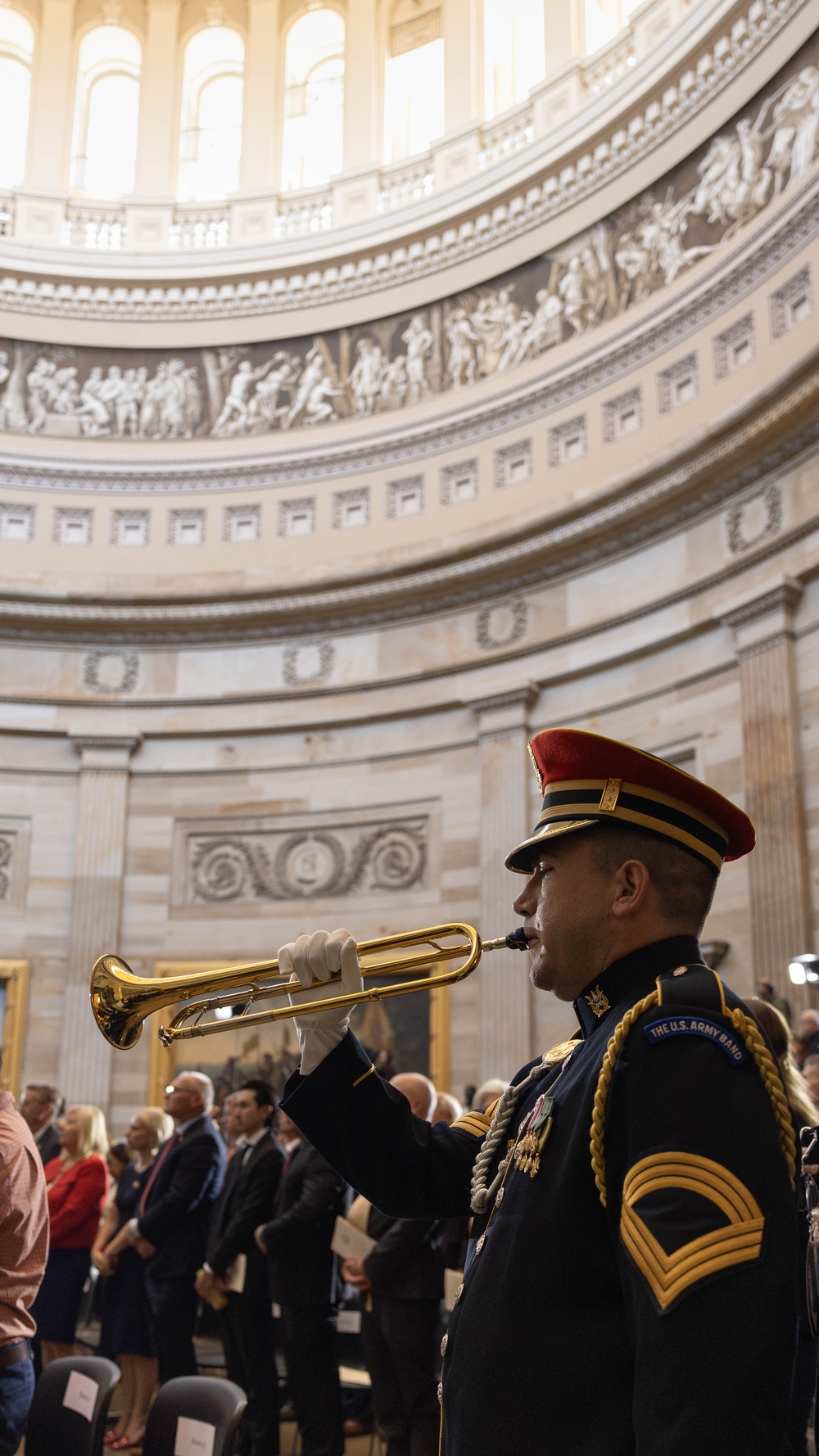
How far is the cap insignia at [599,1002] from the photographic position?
245 cm

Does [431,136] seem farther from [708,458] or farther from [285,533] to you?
[708,458]

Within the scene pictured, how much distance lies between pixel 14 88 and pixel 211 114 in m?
3.27

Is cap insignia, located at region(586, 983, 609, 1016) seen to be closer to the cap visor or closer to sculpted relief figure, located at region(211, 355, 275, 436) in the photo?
the cap visor

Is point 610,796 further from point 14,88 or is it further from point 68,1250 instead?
point 14,88

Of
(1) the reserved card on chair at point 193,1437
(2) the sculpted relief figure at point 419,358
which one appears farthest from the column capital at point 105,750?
(1) the reserved card on chair at point 193,1437

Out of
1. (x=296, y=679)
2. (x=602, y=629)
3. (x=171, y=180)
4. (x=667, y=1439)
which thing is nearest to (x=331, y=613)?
(x=296, y=679)

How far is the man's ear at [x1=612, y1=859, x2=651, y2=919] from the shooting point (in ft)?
8.00

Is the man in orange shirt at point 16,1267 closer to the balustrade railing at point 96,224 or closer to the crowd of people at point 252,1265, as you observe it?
the crowd of people at point 252,1265

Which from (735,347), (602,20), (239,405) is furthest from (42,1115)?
(602,20)

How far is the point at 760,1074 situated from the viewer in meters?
2.07

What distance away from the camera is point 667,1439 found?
69.6 inches

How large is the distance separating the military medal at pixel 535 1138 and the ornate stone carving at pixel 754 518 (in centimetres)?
1108

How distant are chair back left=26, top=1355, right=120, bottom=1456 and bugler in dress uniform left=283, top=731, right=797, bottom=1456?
2366 millimetres

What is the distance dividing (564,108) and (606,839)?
1720 cm
